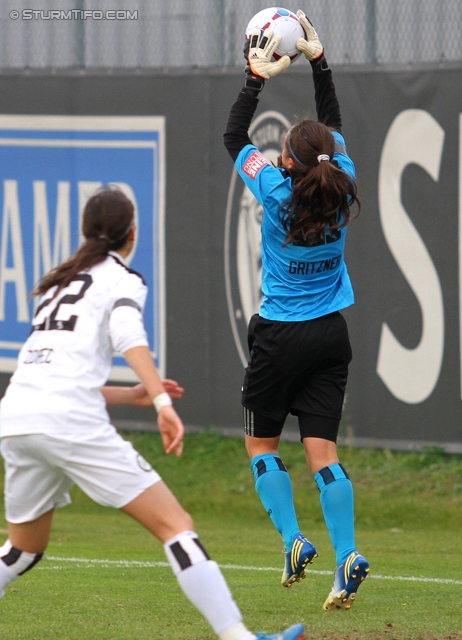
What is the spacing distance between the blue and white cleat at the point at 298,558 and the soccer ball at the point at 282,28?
2374 mm

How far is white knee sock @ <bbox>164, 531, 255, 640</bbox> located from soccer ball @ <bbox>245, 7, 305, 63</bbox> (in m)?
2.67

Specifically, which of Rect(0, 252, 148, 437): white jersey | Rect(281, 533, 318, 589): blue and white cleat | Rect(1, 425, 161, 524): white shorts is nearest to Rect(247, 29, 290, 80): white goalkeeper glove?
Rect(0, 252, 148, 437): white jersey

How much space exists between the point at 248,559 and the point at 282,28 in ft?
11.8

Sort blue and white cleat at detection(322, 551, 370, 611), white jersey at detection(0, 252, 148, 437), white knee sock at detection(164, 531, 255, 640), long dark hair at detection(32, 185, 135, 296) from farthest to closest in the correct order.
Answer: blue and white cleat at detection(322, 551, 370, 611) < long dark hair at detection(32, 185, 135, 296) < white jersey at detection(0, 252, 148, 437) < white knee sock at detection(164, 531, 255, 640)

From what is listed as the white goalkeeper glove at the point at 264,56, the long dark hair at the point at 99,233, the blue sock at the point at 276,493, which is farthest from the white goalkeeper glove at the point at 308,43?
the blue sock at the point at 276,493

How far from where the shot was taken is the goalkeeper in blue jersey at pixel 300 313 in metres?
5.17

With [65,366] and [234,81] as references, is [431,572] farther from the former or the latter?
[234,81]

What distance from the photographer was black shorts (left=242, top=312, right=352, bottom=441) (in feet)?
17.5

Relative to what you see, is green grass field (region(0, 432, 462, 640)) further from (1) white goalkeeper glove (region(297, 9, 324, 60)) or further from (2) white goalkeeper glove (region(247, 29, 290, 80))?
(1) white goalkeeper glove (region(297, 9, 324, 60))

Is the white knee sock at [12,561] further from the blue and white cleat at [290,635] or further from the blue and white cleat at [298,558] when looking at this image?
the blue and white cleat at [298,558]

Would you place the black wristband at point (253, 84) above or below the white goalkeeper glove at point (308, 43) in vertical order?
below

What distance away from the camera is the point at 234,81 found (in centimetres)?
1050

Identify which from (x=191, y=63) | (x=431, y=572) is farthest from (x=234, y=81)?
(x=431, y=572)

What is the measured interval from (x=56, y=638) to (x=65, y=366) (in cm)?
151
